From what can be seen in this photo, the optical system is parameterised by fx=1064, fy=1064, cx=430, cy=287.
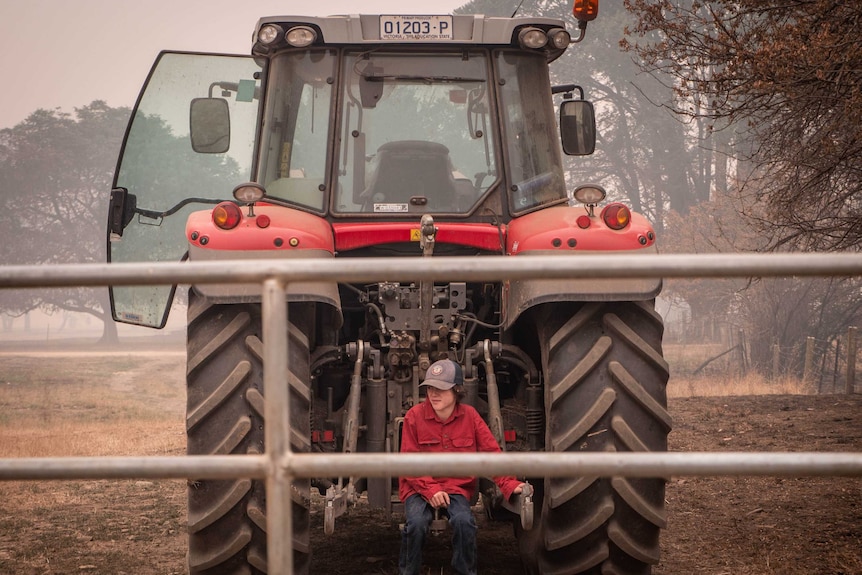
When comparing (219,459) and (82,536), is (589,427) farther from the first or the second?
(82,536)

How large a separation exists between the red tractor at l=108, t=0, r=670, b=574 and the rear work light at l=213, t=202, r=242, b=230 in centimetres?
1

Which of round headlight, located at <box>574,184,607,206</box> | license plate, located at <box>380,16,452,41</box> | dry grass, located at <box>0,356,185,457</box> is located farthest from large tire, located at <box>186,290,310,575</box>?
dry grass, located at <box>0,356,185,457</box>

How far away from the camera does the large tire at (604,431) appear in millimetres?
4547

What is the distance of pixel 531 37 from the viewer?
18.4 ft

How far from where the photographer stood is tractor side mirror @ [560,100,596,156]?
5.96m

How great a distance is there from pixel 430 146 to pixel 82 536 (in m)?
3.44

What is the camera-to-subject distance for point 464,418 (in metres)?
4.86

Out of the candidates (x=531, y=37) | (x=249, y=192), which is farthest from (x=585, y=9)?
(x=249, y=192)

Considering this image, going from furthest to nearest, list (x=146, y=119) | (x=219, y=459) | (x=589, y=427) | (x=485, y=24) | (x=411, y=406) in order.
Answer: (x=146, y=119) → (x=485, y=24) → (x=411, y=406) → (x=589, y=427) → (x=219, y=459)

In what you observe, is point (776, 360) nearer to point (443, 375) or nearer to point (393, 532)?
point (393, 532)

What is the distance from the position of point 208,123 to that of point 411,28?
1.24 m

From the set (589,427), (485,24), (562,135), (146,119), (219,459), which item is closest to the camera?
(219,459)

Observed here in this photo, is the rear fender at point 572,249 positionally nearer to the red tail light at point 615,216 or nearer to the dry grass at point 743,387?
the red tail light at point 615,216

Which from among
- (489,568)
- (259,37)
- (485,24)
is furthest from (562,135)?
(489,568)
